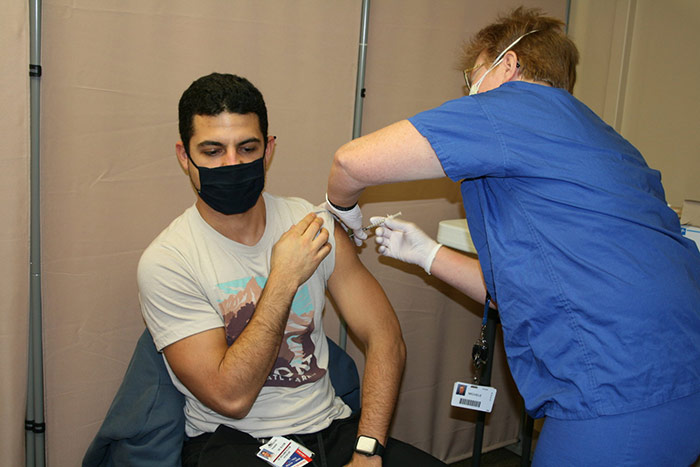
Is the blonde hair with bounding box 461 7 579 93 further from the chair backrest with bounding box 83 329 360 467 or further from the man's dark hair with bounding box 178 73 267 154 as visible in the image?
the chair backrest with bounding box 83 329 360 467

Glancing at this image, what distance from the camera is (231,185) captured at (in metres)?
1.49

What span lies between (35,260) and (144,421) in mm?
598

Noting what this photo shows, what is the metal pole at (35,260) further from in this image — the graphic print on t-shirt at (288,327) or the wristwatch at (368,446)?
the wristwatch at (368,446)

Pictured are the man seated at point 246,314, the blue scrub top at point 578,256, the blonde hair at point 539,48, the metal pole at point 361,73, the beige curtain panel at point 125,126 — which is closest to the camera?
the blue scrub top at point 578,256

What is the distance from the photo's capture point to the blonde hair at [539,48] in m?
1.29

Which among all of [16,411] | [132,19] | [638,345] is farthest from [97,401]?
[638,345]

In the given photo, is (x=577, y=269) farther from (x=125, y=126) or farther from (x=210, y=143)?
(x=125, y=126)

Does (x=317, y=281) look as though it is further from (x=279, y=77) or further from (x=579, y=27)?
(x=579, y=27)

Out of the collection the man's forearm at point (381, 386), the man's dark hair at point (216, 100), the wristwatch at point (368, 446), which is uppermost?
the man's dark hair at point (216, 100)

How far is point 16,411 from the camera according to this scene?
1.71 metres

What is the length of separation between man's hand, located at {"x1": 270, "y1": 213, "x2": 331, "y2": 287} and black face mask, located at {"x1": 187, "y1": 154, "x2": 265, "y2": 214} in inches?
5.7

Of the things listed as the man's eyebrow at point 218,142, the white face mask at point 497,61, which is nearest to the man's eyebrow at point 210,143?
the man's eyebrow at point 218,142

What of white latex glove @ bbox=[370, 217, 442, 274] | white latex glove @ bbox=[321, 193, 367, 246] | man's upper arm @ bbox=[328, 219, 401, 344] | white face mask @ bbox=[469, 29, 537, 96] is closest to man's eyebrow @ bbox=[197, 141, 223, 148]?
white latex glove @ bbox=[321, 193, 367, 246]

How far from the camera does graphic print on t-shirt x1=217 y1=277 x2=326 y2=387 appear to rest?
5.09 feet
